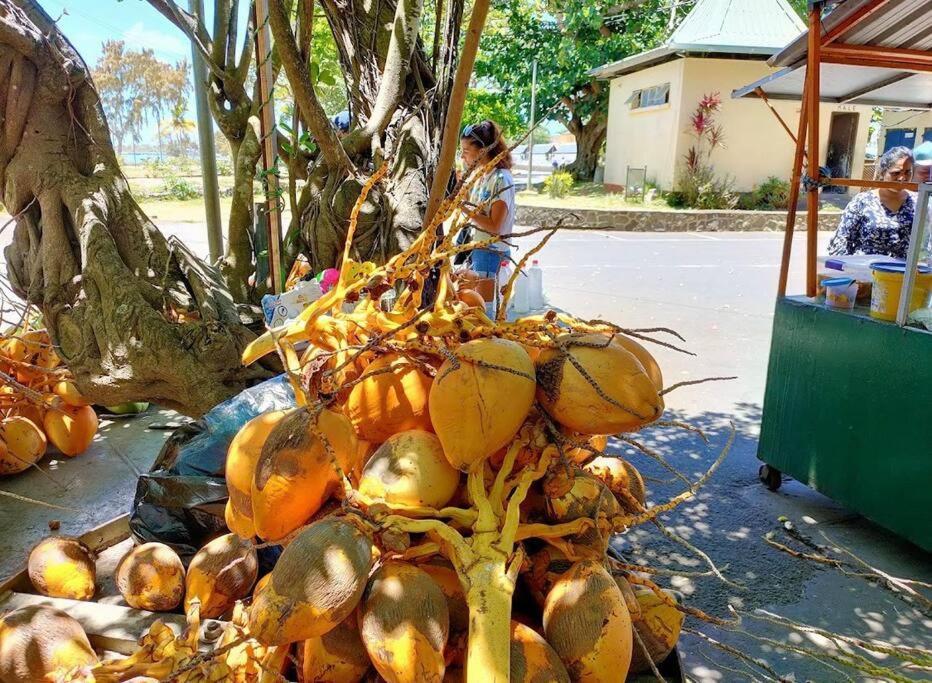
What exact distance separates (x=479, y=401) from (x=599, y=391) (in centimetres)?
22

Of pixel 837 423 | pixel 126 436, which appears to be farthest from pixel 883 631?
pixel 126 436

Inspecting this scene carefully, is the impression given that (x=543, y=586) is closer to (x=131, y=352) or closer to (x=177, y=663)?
(x=177, y=663)

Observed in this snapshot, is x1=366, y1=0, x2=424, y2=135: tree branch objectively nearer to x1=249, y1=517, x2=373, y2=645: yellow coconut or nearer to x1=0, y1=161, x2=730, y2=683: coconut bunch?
x1=0, y1=161, x2=730, y2=683: coconut bunch

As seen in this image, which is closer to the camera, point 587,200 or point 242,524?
point 242,524

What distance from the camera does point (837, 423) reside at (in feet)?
11.0

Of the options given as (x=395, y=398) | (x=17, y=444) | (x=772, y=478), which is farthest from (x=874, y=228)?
(x=17, y=444)

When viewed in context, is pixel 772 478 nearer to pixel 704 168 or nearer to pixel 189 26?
pixel 189 26

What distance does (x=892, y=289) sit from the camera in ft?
10.1

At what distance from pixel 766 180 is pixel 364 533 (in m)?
18.9

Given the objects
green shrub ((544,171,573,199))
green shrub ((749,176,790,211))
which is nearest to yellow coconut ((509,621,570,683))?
green shrub ((749,176,790,211))

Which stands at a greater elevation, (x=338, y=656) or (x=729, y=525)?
(x=338, y=656)

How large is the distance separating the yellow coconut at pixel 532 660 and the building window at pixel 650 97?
18.3 meters

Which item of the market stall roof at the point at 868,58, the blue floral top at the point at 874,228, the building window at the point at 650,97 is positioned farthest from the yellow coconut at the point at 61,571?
the building window at the point at 650,97

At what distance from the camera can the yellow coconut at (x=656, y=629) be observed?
1.41 m
